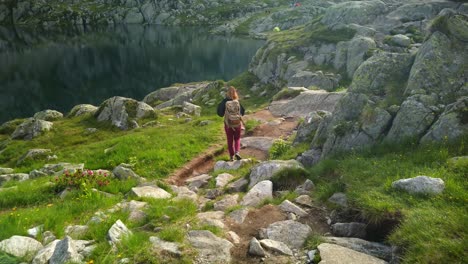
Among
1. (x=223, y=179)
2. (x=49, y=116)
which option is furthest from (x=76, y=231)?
(x=49, y=116)

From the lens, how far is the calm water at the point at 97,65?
75375 millimetres

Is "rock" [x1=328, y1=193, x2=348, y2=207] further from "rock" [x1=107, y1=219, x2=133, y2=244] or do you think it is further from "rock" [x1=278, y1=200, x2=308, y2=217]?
"rock" [x1=107, y1=219, x2=133, y2=244]

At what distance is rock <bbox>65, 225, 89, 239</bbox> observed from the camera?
10805 millimetres

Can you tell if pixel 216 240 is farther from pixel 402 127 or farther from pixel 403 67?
pixel 403 67

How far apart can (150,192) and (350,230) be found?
28.5ft

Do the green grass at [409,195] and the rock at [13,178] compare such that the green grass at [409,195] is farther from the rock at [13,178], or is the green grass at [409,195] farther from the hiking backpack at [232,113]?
the rock at [13,178]

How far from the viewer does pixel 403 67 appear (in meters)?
18.4

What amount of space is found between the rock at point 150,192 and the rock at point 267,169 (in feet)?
12.1

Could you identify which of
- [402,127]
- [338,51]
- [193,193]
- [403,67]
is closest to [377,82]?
[403,67]

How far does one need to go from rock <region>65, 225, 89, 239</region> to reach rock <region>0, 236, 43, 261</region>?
942 millimetres

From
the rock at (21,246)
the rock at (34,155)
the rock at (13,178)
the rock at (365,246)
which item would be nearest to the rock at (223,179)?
the rock at (365,246)

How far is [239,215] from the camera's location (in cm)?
1199

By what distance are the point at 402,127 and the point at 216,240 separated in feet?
29.9

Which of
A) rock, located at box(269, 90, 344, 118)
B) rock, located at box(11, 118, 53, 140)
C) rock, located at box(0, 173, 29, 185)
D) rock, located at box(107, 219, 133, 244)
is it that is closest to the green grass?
rock, located at box(107, 219, 133, 244)
